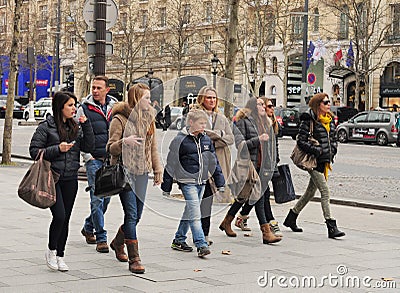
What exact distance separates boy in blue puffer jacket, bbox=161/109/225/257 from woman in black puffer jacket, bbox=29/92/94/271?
1.18 meters

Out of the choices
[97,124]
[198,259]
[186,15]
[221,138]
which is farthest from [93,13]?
[186,15]

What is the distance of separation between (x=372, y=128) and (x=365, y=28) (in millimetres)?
11564

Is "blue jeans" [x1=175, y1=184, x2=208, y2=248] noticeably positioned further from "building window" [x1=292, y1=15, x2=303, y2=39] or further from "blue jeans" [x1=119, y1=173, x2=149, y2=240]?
"building window" [x1=292, y1=15, x2=303, y2=39]

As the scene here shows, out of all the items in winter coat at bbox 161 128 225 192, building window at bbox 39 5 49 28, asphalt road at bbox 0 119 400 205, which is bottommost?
asphalt road at bbox 0 119 400 205

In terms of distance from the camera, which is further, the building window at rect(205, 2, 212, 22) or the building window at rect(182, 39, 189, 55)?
the building window at rect(182, 39, 189, 55)

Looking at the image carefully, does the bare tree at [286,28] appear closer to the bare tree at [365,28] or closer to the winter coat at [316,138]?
the bare tree at [365,28]

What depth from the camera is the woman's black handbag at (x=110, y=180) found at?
25.3 ft

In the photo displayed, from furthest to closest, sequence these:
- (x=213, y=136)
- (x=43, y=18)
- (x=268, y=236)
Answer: (x=43, y=18), (x=268, y=236), (x=213, y=136)

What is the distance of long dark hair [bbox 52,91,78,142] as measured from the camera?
768cm

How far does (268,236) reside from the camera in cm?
942

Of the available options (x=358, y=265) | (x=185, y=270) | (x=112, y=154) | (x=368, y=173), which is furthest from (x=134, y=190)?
(x=368, y=173)

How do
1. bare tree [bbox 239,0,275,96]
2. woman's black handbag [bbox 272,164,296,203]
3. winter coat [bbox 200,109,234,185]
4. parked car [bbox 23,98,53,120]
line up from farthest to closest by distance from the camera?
parked car [bbox 23,98,53,120], bare tree [bbox 239,0,275,96], woman's black handbag [bbox 272,164,296,203], winter coat [bbox 200,109,234,185]

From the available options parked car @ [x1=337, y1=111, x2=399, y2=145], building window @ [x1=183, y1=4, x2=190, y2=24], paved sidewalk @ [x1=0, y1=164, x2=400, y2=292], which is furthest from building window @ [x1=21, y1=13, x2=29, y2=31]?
paved sidewalk @ [x1=0, y1=164, x2=400, y2=292]

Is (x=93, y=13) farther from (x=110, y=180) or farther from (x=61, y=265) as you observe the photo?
(x=61, y=265)
